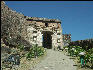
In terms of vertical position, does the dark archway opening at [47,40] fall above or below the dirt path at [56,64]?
above

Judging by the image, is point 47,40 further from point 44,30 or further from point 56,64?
point 56,64

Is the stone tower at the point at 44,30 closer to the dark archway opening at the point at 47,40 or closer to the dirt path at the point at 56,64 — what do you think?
the dark archway opening at the point at 47,40

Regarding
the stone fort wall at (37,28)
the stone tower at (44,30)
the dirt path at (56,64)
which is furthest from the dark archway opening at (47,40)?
the dirt path at (56,64)

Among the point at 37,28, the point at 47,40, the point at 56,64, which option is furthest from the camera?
the point at 47,40

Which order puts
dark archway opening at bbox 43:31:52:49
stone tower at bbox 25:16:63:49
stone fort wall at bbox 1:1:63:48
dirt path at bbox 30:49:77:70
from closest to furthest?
dirt path at bbox 30:49:77:70 < stone fort wall at bbox 1:1:63:48 < stone tower at bbox 25:16:63:49 < dark archway opening at bbox 43:31:52:49

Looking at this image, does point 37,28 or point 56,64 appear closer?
point 56,64

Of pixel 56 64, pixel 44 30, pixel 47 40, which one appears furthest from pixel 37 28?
pixel 56 64

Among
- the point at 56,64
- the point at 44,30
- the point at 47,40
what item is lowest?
the point at 56,64

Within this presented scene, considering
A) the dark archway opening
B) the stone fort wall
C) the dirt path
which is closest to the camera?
the dirt path

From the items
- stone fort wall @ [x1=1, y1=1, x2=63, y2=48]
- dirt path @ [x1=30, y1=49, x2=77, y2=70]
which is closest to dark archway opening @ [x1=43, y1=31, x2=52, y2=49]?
stone fort wall @ [x1=1, y1=1, x2=63, y2=48]

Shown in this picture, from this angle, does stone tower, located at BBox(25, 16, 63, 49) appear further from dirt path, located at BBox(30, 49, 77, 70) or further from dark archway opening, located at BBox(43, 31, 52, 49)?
dirt path, located at BBox(30, 49, 77, 70)

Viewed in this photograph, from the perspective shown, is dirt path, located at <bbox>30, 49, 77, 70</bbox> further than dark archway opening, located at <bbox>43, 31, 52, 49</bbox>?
No

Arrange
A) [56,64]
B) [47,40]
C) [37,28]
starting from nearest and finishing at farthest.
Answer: [56,64], [37,28], [47,40]

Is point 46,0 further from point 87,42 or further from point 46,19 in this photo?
point 46,19
